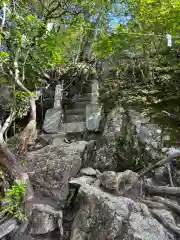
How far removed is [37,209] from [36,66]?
496 cm

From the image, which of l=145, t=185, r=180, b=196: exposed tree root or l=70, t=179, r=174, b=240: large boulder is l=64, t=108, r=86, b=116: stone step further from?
l=70, t=179, r=174, b=240: large boulder

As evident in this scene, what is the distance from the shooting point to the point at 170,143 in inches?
177

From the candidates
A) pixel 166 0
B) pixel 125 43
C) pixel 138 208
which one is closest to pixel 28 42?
pixel 125 43

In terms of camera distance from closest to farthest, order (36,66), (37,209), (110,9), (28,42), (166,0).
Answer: (37,209)
(28,42)
(166,0)
(36,66)
(110,9)

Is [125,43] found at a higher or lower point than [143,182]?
higher

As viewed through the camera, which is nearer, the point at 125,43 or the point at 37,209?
the point at 37,209

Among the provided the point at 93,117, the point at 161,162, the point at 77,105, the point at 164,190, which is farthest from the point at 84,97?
the point at 164,190

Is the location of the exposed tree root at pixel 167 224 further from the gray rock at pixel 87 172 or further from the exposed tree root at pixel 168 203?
the gray rock at pixel 87 172

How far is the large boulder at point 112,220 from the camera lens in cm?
264

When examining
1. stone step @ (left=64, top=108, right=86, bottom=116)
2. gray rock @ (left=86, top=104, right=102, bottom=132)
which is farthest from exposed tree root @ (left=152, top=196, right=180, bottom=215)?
stone step @ (left=64, top=108, right=86, bottom=116)

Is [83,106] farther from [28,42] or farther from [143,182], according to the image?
[143,182]

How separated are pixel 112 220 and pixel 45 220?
1098 millimetres

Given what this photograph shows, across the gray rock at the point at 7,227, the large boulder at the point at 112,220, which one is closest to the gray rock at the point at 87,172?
the large boulder at the point at 112,220

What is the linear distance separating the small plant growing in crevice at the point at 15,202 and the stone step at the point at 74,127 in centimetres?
317
